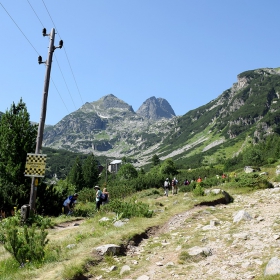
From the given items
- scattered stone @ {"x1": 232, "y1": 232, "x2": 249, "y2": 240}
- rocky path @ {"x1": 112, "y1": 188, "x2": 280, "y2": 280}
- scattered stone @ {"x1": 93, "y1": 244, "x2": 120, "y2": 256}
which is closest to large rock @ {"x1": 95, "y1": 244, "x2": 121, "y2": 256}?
scattered stone @ {"x1": 93, "y1": 244, "x2": 120, "y2": 256}

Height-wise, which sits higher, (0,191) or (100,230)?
(0,191)

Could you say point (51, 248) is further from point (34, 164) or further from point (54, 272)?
point (34, 164)

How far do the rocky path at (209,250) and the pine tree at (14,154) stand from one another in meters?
8.63

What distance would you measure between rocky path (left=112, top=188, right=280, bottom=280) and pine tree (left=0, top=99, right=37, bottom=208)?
863 cm

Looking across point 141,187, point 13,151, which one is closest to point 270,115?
point 141,187

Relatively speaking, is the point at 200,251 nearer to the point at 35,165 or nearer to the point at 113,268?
the point at 113,268

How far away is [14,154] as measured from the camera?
1564cm

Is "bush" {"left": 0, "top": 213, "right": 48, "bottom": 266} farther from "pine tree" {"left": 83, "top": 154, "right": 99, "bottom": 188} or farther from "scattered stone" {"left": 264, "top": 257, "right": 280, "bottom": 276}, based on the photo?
"pine tree" {"left": 83, "top": 154, "right": 99, "bottom": 188}

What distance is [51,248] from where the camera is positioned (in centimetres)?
862

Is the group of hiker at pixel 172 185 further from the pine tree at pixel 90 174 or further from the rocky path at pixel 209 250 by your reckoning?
the pine tree at pixel 90 174

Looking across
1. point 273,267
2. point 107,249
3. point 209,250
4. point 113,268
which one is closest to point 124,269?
point 113,268

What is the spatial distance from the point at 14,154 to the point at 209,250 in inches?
482

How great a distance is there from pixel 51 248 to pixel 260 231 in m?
6.48

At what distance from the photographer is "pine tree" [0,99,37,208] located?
15.2 metres
